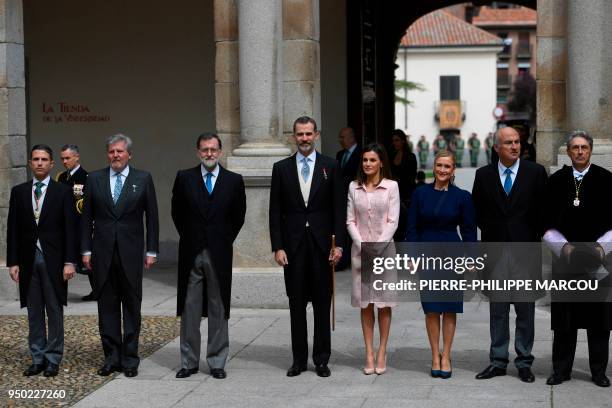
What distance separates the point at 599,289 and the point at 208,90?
840cm

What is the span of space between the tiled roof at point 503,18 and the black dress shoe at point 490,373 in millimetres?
88900

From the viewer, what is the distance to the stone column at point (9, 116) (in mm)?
12930

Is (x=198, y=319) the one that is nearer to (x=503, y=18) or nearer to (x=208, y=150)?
(x=208, y=150)

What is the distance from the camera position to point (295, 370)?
8.98m

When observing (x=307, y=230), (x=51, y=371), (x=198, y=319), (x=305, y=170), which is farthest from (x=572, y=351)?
(x=51, y=371)

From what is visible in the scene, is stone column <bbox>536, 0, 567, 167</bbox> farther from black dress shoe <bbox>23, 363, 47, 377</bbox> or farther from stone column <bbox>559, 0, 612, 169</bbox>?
black dress shoe <bbox>23, 363, 47, 377</bbox>

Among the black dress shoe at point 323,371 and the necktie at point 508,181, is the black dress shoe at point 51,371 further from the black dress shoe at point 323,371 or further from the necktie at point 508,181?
the necktie at point 508,181

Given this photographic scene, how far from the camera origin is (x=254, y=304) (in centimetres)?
1215

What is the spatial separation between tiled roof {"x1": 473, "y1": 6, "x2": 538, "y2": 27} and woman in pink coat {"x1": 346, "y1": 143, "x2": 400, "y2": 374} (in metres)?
88.8

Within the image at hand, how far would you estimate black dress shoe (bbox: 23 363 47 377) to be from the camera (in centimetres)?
914

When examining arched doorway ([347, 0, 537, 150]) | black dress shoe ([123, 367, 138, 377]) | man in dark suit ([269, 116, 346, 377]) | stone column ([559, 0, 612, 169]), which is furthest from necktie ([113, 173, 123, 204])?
arched doorway ([347, 0, 537, 150])

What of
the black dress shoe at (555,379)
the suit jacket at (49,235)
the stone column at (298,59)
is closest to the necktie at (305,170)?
the suit jacket at (49,235)

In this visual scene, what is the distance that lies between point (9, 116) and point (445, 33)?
72.5m

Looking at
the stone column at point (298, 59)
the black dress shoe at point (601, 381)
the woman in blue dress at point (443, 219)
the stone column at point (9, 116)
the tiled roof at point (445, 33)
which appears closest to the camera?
the black dress shoe at point (601, 381)
